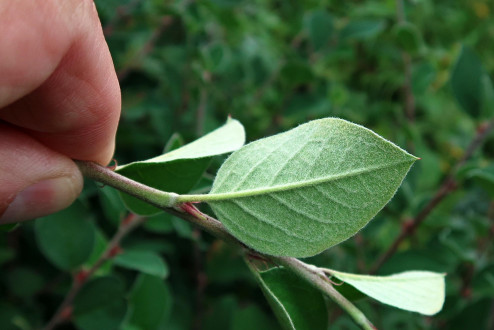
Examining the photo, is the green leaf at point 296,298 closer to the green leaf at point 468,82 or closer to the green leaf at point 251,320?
the green leaf at point 251,320

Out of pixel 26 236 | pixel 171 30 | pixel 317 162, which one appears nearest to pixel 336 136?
pixel 317 162

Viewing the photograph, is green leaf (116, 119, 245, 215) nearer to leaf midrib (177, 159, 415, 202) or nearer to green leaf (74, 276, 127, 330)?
leaf midrib (177, 159, 415, 202)

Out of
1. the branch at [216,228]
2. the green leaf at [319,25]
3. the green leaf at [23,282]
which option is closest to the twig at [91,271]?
the green leaf at [23,282]

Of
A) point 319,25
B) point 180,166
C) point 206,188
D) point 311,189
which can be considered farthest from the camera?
point 319,25

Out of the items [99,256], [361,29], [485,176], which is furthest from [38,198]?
[361,29]

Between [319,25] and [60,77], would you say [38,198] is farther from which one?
[319,25]

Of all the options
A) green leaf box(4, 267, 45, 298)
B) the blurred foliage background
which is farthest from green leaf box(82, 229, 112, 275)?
green leaf box(4, 267, 45, 298)
